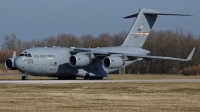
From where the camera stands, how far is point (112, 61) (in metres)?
43.2

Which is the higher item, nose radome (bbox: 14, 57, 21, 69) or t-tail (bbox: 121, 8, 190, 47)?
t-tail (bbox: 121, 8, 190, 47)

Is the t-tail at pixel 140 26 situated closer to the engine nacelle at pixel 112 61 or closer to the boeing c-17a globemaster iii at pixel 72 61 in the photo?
the boeing c-17a globemaster iii at pixel 72 61

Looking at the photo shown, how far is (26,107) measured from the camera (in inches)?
700

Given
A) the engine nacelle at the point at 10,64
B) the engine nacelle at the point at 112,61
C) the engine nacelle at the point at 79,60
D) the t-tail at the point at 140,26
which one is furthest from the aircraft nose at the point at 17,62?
the t-tail at the point at 140,26

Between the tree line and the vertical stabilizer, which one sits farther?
the tree line

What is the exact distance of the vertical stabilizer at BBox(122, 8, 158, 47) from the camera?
49.0 m

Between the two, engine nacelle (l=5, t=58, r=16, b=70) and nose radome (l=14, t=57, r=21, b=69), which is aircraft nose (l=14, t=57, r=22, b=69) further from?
engine nacelle (l=5, t=58, r=16, b=70)

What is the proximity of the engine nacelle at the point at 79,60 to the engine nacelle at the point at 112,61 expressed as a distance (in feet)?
5.06

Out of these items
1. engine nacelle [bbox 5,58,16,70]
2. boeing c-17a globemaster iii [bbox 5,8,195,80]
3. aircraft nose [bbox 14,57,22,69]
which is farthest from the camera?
engine nacelle [bbox 5,58,16,70]

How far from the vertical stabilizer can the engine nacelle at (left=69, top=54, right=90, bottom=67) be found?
660 cm

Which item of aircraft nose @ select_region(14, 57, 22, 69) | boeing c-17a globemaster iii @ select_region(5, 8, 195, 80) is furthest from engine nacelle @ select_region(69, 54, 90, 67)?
aircraft nose @ select_region(14, 57, 22, 69)

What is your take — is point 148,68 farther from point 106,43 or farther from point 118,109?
point 118,109

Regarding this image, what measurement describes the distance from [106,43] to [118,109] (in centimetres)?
7636

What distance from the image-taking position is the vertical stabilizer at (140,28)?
4897 centimetres
